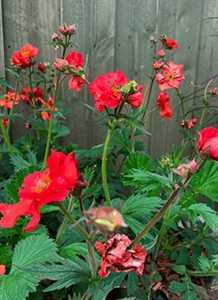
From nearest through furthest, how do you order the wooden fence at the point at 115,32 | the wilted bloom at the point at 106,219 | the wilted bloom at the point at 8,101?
1. the wilted bloom at the point at 106,219
2. the wilted bloom at the point at 8,101
3. the wooden fence at the point at 115,32

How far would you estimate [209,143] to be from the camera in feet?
2.15

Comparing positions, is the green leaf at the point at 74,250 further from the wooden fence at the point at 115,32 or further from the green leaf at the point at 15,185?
the wooden fence at the point at 115,32

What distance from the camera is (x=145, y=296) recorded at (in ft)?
3.42

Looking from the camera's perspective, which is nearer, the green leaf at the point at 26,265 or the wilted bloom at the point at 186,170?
the wilted bloom at the point at 186,170

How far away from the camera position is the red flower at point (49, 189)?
2.06ft

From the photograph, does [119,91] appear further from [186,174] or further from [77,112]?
[77,112]

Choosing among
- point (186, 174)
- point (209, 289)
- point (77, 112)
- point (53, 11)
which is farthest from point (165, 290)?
point (53, 11)

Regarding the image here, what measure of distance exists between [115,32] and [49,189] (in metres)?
1.33

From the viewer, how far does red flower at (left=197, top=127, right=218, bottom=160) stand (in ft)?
2.11

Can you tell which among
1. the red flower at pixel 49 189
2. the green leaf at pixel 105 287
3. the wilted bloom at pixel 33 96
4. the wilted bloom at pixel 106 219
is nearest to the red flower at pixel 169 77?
the wilted bloom at pixel 33 96

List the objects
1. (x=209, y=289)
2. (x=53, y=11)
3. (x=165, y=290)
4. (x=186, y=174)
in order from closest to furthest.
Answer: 1. (x=186, y=174)
2. (x=165, y=290)
3. (x=209, y=289)
4. (x=53, y=11)

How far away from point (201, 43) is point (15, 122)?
824mm

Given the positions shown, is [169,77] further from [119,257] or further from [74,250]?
[119,257]

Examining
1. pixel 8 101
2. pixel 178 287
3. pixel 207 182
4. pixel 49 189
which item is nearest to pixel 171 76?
pixel 207 182
